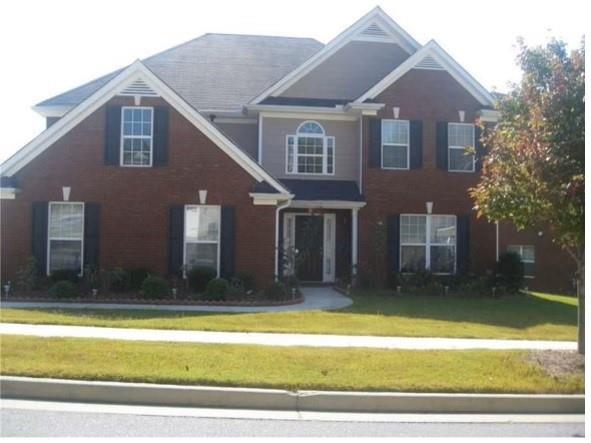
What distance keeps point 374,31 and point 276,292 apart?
1047 cm

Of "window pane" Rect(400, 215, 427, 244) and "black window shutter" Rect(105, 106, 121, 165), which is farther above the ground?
"black window shutter" Rect(105, 106, 121, 165)

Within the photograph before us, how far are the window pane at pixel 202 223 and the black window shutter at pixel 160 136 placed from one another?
1.47 meters

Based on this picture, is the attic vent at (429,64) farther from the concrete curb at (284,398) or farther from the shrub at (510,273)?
the concrete curb at (284,398)

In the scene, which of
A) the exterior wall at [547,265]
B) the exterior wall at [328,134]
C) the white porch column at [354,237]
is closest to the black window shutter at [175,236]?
the exterior wall at [328,134]

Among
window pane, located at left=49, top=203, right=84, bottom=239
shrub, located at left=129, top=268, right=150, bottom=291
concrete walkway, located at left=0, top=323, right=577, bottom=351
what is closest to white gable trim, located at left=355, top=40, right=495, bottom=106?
shrub, located at left=129, top=268, right=150, bottom=291

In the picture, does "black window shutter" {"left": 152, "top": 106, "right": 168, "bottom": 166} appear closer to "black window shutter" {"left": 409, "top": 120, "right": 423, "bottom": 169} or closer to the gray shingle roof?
the gray shingle roof

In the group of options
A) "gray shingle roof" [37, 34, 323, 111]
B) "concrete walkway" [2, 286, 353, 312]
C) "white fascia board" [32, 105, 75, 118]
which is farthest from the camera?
"gray shingle roof" [37, 34, 323, 111]

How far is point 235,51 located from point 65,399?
1950 centimetres

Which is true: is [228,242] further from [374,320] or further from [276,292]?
[374,320]

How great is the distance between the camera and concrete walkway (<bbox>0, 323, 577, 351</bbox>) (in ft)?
34.1

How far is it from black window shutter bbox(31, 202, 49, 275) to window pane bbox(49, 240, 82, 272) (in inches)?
6.6

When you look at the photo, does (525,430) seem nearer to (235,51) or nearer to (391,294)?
(391,294)

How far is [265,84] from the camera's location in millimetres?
22922

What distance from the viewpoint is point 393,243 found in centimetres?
1969
